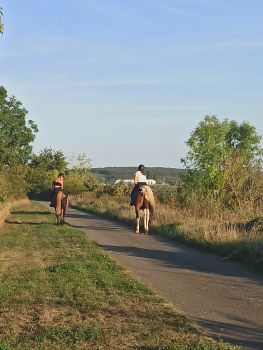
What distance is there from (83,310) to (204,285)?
289cm

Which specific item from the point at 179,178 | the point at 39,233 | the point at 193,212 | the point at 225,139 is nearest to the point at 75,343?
the point at 39,233

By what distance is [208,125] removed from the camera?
31656mm

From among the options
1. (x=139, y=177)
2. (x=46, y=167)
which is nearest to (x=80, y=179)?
(x=46, y=167)

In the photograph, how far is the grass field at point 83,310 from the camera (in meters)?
6.47

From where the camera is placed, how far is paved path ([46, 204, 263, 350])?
288 inches

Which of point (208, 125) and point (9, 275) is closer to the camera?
point (9, 275)

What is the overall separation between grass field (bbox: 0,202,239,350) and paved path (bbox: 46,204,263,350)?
36 cm

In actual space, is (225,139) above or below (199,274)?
above

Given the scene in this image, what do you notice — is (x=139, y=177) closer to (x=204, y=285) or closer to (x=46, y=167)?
→ (x=204, y=285)

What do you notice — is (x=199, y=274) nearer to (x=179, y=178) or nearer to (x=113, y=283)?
(x=113, y=283)

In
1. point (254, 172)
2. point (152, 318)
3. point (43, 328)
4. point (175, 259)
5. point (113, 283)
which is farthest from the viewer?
point (254, 172)

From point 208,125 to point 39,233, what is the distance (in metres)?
14.3

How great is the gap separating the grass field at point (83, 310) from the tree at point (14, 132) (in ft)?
109

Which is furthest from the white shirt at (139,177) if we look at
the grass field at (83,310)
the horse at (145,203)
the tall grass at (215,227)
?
the grass field at (83,310)
